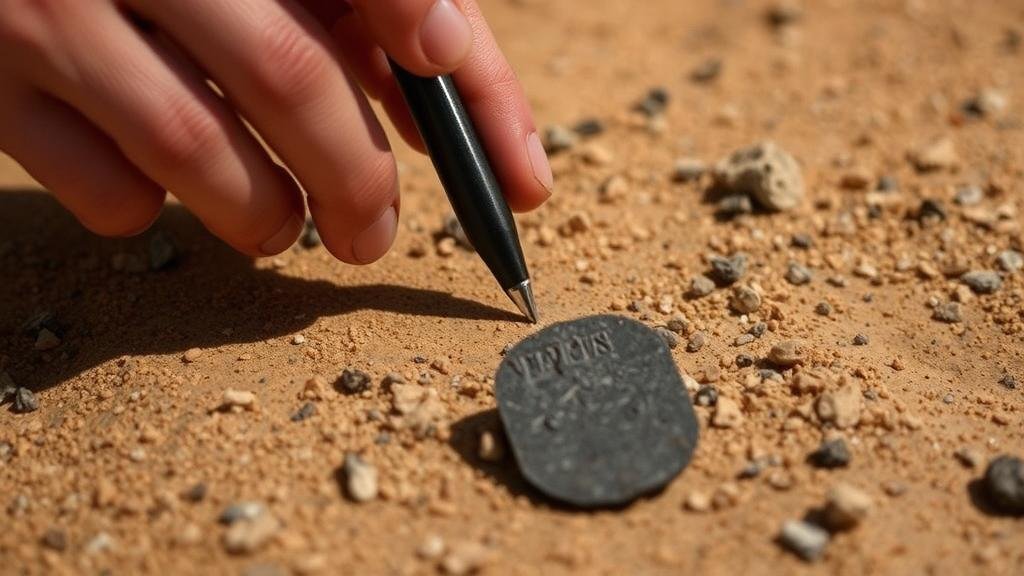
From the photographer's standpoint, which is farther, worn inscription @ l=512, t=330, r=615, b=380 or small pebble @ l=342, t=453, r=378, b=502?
worn inscription @ l=512, t=330, r=615, b=380

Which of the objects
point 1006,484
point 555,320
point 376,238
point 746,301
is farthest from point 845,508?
point 376,238

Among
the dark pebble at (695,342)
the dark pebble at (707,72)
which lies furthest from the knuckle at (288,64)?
the dark pebble at (707,72)

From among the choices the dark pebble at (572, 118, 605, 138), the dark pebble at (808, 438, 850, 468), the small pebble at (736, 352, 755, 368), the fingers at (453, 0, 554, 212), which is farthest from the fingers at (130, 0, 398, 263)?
the dark pebble at (572, 118, 605, 138)

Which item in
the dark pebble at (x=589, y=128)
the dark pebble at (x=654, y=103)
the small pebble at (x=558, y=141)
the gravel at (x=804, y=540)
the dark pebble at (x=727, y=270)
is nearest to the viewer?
the gravel at (x=804, y=540)

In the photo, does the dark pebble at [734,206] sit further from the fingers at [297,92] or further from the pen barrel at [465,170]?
the fingers at [297,92]

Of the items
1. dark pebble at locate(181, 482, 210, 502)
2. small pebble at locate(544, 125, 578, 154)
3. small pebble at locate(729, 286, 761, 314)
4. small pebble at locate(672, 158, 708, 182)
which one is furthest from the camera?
small pebble at locate(544, 125, 578, 154)

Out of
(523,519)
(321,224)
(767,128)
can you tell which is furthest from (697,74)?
(523,519)

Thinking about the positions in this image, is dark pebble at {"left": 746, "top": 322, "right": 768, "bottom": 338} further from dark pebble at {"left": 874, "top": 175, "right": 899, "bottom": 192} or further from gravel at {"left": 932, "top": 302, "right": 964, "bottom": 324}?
dark pebble at {"left": 874, "top": 175, "right": 899, "bottom": 192}
